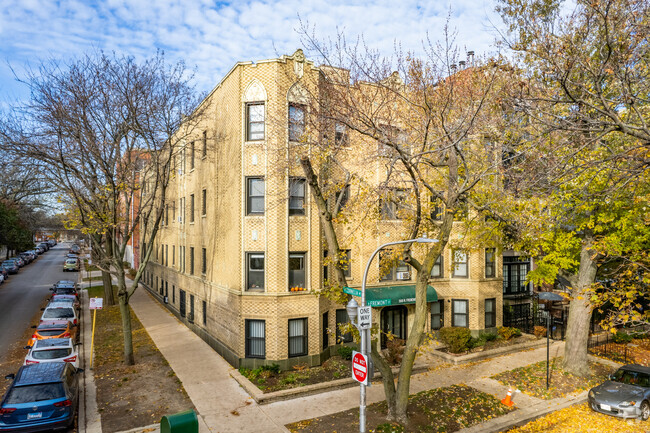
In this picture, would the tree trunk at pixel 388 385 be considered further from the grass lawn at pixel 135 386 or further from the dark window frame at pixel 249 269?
the dark window frame at pixel 249 269

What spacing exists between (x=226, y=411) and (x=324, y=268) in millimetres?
7626

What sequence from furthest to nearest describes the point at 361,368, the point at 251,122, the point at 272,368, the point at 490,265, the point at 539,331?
the point at 539,331 < the point at 490,265 < the point at 251,122 < the point at 272,368 < the point at 361,368

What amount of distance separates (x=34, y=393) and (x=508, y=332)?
69.5 feet

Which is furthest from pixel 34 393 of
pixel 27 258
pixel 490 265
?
pixel 27 258

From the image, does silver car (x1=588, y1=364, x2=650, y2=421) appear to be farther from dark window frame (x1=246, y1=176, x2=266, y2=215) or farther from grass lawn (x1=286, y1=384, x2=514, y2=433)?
dark window frame (x1=246, y1=176, x2=266, y2=215)

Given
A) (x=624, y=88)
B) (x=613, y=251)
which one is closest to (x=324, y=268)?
(x=613, y=251)

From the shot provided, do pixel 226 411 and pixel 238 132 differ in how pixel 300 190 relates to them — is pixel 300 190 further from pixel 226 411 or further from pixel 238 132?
pixel 226 411

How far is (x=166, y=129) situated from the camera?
59.9 ft

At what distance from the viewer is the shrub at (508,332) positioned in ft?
71.9

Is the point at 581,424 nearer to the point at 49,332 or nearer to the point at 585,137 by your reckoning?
the point at 585,137

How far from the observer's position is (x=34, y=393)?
10.9 m

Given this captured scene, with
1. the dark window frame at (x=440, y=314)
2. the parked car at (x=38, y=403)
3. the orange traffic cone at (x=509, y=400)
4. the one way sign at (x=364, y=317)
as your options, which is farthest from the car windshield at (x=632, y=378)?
the parked car at (x=38, y=403)

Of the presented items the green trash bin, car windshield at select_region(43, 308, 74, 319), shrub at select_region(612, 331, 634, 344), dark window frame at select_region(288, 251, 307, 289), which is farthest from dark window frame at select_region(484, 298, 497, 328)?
car windshield at select_region(43, 308, 74, 319)

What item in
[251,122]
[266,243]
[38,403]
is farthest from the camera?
[251,122]
